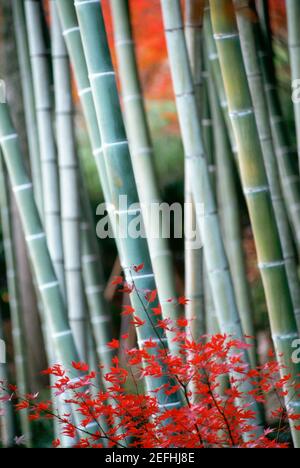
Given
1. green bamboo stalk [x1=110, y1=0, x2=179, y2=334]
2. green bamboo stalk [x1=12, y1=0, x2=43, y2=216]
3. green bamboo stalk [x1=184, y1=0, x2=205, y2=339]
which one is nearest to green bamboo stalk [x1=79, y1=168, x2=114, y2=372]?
green bamboo stalk [x1=12, y1=0, x2=43, y2=216]

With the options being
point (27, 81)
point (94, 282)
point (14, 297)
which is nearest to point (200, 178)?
point (94, 282)

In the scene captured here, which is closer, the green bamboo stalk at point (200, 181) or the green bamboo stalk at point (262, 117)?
the green bamboo stalk at point (200, 181)

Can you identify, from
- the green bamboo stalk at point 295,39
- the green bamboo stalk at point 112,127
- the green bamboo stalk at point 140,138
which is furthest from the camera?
the green bamboo stalk at point 140,138

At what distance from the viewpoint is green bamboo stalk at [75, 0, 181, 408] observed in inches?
92.8

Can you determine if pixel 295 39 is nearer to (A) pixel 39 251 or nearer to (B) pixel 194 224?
(B) pixel 194 224

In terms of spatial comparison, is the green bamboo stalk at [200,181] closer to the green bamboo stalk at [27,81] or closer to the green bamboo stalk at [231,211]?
the green bamboo stalk at [231,211]

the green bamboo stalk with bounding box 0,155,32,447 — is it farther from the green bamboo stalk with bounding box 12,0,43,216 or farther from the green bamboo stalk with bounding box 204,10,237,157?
the green bamboo stalk with bounding box 204,10,237,157

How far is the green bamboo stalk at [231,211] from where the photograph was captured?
3.91 meters

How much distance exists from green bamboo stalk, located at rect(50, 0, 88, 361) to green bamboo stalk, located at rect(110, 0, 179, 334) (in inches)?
12.2

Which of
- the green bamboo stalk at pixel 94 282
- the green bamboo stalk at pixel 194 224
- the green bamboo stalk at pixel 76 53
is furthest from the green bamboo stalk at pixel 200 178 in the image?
the green bamboo stalk at pixel 94 282

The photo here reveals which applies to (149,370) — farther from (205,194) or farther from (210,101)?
(210,101)

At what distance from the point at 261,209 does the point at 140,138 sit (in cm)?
99

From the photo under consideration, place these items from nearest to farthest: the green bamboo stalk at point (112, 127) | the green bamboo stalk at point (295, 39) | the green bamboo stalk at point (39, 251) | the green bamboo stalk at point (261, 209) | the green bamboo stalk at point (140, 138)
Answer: the green bamboo stalk at point (112, 127) → the green bamboo stalk at point (261, 209) → the green bamboo stalk at point (39, 251) → the green bamboo stalk at point (295, 39) → the green bamboo stalk at point (140, 138)

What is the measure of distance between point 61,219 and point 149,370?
187 centimetres
